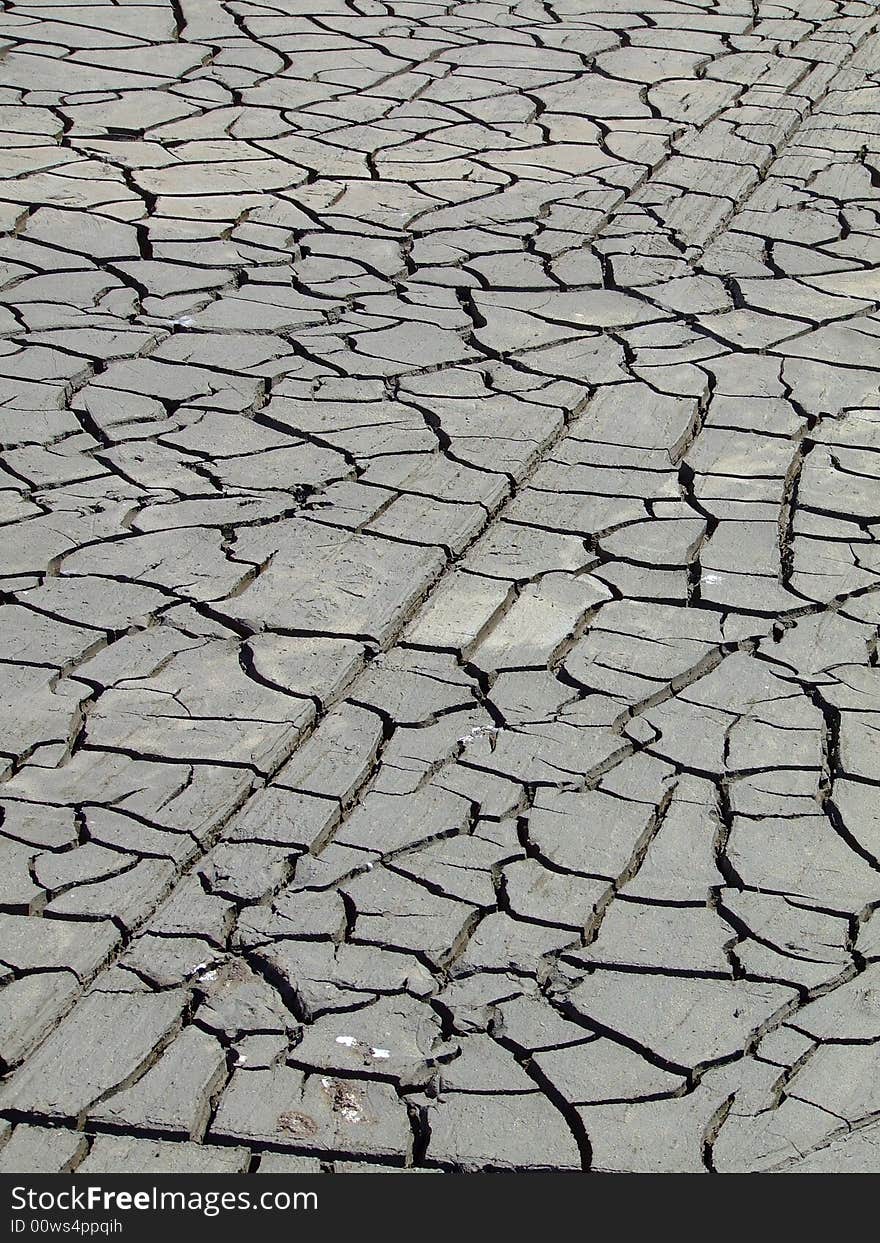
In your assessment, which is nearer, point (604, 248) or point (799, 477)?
point (799, 477)

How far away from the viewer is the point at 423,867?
2.59 meters

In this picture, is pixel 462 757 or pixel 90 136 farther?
pixel 90 136

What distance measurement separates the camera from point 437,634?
3230 millimetres

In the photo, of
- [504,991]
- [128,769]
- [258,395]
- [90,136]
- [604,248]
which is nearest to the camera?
[504,991]

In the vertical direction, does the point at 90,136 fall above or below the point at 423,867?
above

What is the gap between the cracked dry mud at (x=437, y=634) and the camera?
7.31 feet

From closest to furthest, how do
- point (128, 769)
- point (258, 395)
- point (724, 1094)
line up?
point (724, 1094) < point (128, 769) < point (258, 395)

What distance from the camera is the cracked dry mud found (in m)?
2.23

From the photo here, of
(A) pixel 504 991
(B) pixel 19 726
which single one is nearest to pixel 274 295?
(B) pixel 19 726

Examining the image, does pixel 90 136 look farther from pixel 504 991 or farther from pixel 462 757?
pixel 504 991

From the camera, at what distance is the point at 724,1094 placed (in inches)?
86.0

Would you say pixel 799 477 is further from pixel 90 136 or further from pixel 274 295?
pixel 90 136

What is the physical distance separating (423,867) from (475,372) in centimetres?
212

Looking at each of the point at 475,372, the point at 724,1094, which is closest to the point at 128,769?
the point at 724,1094
